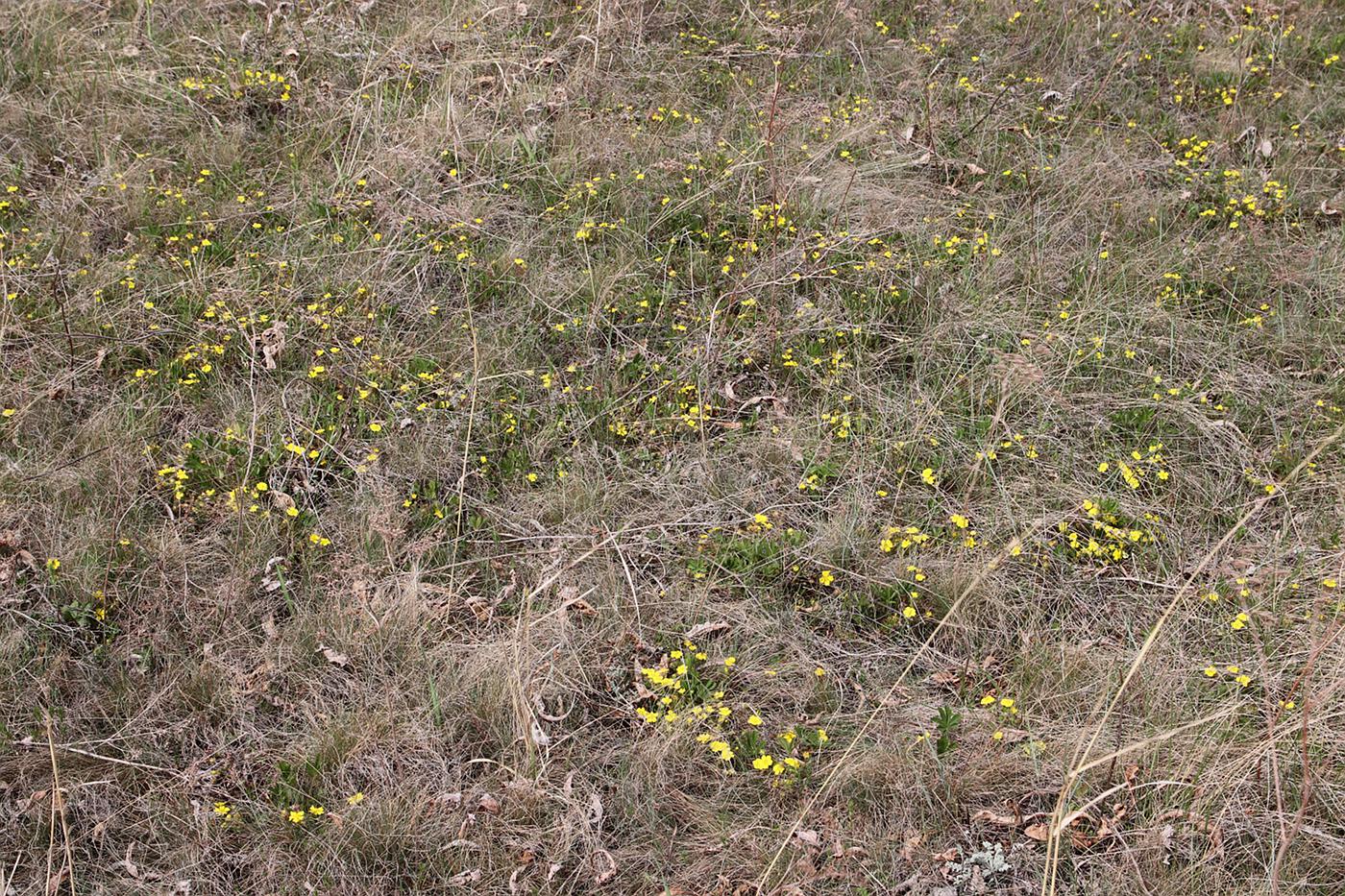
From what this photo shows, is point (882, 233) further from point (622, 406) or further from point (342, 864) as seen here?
point (342, 864)

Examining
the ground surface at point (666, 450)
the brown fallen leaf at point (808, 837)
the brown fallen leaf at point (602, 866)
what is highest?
the ground surface at point (666, 450)

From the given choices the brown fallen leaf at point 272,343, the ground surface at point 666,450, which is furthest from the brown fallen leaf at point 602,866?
the brown fallen leaf at point 272,343

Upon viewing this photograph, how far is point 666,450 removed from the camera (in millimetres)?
4184

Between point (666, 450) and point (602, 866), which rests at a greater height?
point (666, 450)

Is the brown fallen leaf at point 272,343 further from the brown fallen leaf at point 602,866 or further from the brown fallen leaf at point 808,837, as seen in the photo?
the brown fallen leaf at point 808,837

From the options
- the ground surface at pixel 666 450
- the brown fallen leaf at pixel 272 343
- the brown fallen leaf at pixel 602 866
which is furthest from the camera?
the brown fallen leaf at pixel 272 343

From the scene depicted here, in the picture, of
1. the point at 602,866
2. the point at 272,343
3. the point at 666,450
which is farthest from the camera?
the point at 272,343

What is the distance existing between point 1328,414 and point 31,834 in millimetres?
4587

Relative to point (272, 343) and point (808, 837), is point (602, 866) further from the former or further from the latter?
point (272, 343)

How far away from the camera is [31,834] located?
2.99 m

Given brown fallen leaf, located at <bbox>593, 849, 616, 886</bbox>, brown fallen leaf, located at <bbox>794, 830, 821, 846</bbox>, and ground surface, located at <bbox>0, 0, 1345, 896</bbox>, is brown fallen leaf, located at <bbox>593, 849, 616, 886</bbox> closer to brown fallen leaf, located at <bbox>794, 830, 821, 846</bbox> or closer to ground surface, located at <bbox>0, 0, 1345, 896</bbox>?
ground surface, located at <bbox>0, 0, 1345, 896</bbox>

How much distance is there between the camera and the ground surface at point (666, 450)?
307 centimetres

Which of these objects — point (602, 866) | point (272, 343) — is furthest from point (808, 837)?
point (272, 343)

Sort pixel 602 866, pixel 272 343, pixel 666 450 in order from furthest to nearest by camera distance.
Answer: pixel 272 343, pixel 666 450, pixel 602 866
